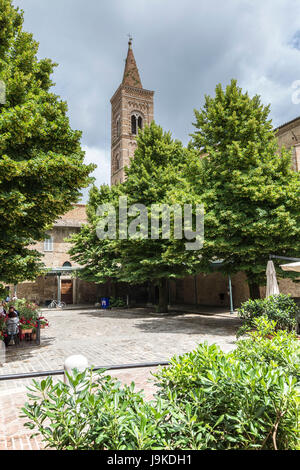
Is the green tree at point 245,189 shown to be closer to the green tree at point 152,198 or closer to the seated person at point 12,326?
the green tree at point 152,198

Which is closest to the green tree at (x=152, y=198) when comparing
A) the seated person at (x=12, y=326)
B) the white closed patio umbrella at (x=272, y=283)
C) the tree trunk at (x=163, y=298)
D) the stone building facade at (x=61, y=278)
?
the tree trunk at (x=163, y=298)

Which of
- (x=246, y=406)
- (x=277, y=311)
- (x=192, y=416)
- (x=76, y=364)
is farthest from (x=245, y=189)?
(x=192, y=416)

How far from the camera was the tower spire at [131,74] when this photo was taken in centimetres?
5122

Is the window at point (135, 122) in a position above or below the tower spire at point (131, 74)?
below

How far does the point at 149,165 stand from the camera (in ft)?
68.8

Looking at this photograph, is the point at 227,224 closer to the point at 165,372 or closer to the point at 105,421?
the point at 165,372

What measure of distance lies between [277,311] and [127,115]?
4620cm

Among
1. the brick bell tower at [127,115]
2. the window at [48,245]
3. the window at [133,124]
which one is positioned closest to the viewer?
the window at [48,245]

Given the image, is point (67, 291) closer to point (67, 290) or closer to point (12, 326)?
point (67, 290)

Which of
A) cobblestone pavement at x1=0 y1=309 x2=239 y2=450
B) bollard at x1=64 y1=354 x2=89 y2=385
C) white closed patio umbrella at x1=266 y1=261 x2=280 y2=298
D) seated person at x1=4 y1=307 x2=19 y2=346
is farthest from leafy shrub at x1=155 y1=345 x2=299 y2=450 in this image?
white closed patio umbrella at x1=266 y1=261 x2=280 y2=298

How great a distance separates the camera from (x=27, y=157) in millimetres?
8469

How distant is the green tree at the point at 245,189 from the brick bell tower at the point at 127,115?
34897mm

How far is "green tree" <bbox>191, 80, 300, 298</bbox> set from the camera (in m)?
12.1

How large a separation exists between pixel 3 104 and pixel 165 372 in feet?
27.0
